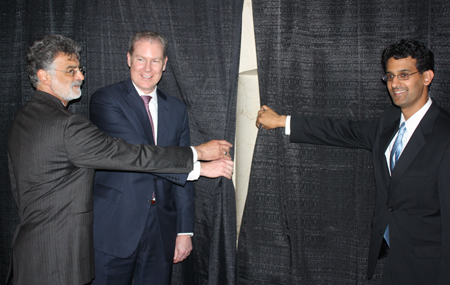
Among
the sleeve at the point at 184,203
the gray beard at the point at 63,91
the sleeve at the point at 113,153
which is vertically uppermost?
the gray beard at the point at 63,91

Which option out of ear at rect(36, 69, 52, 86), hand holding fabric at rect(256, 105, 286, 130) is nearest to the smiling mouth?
hand holding fabric at rect(256, 105, 286, 130)

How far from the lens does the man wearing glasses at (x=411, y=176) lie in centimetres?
167

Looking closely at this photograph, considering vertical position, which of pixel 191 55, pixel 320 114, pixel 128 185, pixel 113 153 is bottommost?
pixel 128 185

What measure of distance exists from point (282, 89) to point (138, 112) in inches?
35.5

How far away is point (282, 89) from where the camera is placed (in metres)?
2.14

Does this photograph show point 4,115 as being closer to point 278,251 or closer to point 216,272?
point 216,272

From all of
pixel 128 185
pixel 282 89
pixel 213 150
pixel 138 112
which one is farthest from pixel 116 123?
pixel 282 89

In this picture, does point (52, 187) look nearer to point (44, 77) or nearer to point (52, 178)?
point (52, 178)

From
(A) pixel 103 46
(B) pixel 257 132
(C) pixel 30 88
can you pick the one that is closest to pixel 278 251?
(B) pixel 257 132

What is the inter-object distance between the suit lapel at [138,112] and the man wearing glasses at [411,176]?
4.30 feet

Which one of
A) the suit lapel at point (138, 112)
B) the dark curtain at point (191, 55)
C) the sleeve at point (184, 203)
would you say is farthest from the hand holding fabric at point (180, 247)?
the suit lapel at point (138, 112)

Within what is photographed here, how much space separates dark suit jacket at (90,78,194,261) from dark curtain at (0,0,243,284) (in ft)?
0.92

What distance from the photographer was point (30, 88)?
2.43 m

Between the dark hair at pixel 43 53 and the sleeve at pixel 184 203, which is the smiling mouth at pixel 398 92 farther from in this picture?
the dark hair at pixel 43 53
